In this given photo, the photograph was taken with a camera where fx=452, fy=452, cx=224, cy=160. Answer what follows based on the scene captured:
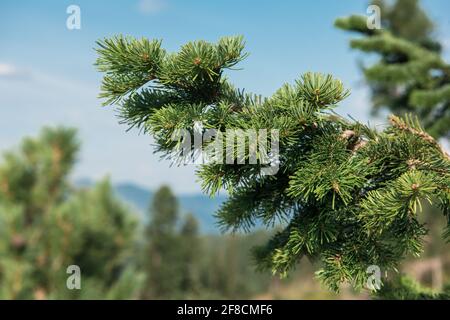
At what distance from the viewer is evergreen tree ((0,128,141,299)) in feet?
6.81

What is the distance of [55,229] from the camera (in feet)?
7.02

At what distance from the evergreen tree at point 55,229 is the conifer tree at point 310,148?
5.13 ft

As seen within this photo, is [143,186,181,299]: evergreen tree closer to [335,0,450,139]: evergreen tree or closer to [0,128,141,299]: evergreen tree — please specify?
[335,0,450,139]: evergreen tree

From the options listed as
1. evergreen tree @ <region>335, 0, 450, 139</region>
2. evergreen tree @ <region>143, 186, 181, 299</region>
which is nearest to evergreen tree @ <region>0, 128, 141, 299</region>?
evergreen tree @ <region>335, 0, 450, 139</region>

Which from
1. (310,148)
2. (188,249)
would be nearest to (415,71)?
(310,148)

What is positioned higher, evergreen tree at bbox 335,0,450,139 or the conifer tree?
evergreen tree at bbox 335,0,450,139

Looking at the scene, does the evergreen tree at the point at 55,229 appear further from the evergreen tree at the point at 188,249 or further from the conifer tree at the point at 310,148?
the evergreen tree at the point at 188,249

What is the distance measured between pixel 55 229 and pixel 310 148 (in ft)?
5.95

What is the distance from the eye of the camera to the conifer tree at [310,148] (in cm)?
56

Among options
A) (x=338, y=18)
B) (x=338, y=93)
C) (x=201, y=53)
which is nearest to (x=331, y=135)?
(x=338, y=93)

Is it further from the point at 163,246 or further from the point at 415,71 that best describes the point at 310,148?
the point at 163,246

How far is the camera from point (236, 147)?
0.54 meters

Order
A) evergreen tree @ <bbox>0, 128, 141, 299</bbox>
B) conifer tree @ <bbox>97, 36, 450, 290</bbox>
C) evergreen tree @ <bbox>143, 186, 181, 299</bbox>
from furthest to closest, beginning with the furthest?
evergreen tree @ <bbox>143, 186, 181, 299</bbox>
evergreen tree @ <bbox>0, 128, 141, 299</bbox>
conifer tree @ <bbox>97, 36, 450, 290</bbox>

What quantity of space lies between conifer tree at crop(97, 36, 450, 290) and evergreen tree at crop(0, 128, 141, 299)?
5.13ft
